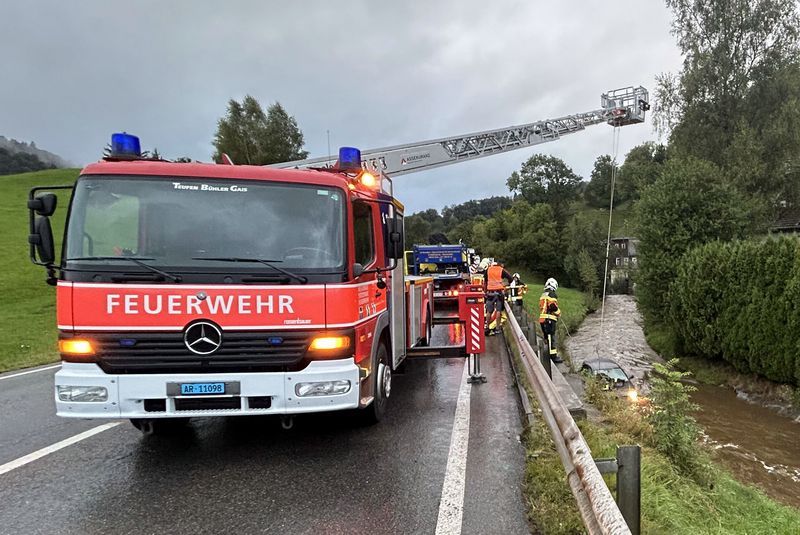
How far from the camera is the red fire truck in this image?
13.4 ft

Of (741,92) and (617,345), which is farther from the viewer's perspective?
(741,92)

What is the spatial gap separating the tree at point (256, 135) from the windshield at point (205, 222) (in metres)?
31.2

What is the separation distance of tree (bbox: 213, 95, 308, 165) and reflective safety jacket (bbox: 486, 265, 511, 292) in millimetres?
24994

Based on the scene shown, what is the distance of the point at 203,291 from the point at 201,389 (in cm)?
81

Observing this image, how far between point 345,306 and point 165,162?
7.07ft

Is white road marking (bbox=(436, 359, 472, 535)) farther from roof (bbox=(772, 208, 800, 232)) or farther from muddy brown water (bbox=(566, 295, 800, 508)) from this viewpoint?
roof (bbox=(772, 208, 800, 232))

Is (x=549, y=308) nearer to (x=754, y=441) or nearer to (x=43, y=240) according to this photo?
(x=754, y=441)

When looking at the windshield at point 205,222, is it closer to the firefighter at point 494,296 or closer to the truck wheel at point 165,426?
the truck wheel at point 165,426

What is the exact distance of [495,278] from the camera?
43.3 feet

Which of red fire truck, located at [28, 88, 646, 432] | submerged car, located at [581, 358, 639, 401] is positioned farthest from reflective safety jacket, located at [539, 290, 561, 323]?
red fire truck, located at [28, 88, 646, 432]

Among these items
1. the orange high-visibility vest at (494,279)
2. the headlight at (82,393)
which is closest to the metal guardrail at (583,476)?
the headlight at (82,393)

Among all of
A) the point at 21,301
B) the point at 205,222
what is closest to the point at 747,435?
the point at 205,222

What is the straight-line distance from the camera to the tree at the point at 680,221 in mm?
20922

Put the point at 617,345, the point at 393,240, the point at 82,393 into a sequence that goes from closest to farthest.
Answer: the point at 82,393 → the point at 393,240 → the point at 617,345
